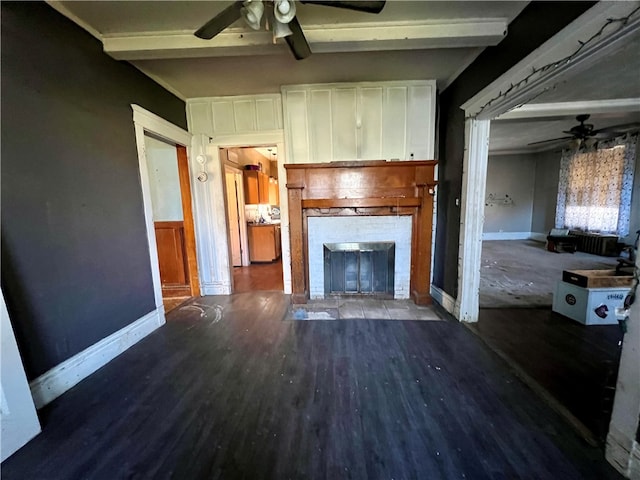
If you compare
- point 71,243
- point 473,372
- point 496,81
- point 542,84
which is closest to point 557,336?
point 473,372

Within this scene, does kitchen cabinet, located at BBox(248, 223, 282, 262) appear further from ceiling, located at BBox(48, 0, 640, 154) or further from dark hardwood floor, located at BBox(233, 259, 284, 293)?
ceiling, located at BBox(48, 0, 640, 154)

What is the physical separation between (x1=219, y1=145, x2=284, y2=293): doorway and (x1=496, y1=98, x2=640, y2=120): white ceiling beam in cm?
375

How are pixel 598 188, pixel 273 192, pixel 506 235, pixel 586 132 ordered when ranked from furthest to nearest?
pixel 506 235
pixel 273 192
pixel 598 188
pixel 586 132

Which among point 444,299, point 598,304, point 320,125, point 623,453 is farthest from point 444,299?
point 320,125

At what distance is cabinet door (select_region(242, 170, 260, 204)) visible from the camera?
→ 5.30m

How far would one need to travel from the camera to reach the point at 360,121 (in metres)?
3.06

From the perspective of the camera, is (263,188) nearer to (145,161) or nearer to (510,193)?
(145,161)

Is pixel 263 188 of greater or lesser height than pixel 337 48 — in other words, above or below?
below

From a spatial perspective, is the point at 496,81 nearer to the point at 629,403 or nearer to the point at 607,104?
the point at 607,104

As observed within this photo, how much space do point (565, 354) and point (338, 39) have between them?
10.3 feet

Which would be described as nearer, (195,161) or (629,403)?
(629,403)

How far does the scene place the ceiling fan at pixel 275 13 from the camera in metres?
1.38

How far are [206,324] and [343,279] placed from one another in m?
1.70

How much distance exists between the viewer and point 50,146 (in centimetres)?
173
